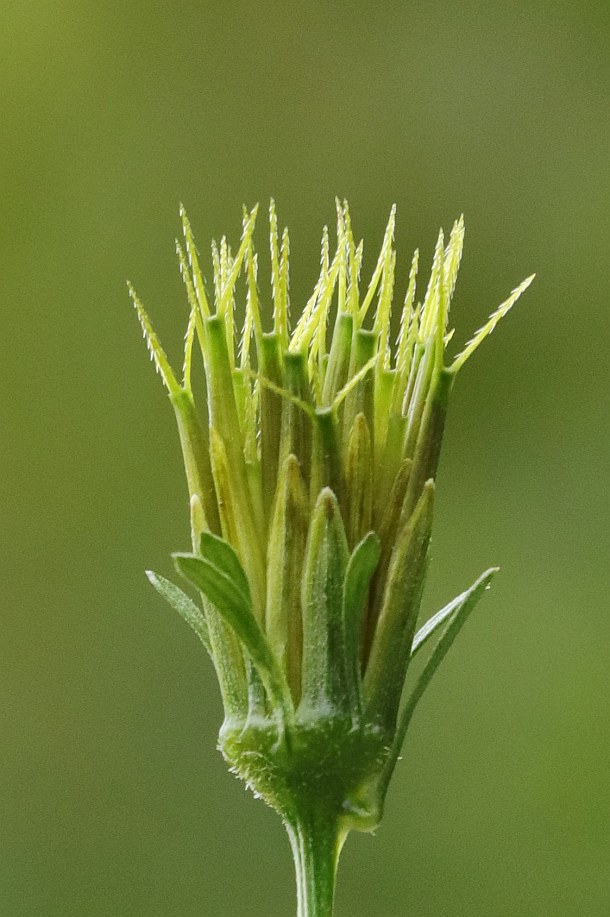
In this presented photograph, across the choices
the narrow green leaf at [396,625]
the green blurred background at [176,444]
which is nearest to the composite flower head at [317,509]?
the narrow green leaf at [396,625]

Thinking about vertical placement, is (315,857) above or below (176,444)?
below

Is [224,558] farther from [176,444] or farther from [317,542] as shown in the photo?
[176,444]

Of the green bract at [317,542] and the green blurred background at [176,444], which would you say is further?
the green blurred background at [176,444]

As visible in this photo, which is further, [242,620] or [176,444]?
[176,444]

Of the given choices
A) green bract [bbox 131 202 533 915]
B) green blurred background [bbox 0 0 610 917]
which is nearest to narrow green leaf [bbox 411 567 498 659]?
green bract [bbox 131 202 533 915]

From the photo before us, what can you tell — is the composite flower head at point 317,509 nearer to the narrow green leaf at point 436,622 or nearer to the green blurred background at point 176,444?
the narrow green leaf at point 436,622

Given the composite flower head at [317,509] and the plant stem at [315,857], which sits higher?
the composite flower head at [317,509]

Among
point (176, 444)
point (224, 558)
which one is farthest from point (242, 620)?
point (176, 444)

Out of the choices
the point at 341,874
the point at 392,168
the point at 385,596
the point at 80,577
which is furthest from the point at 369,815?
the point at 392,168
